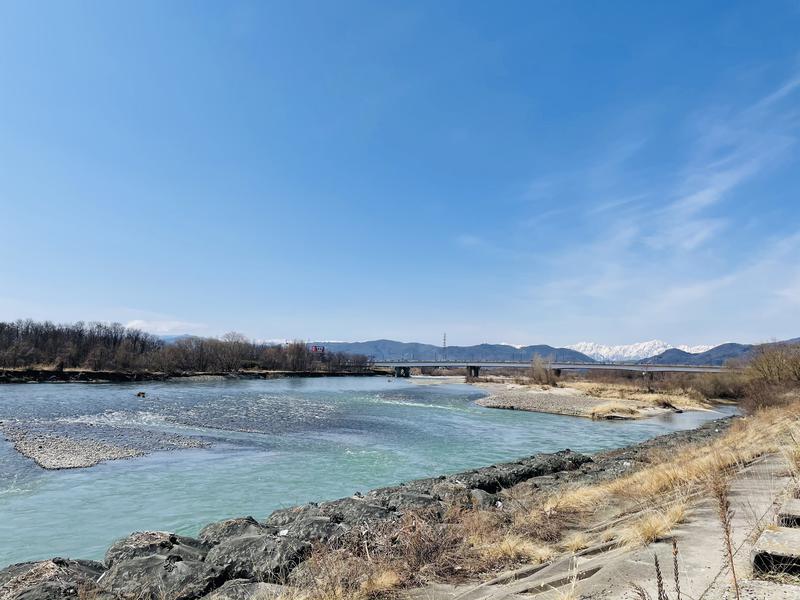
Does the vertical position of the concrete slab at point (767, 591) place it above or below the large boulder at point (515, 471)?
above

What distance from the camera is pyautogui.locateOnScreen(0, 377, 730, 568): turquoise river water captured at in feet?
46.4

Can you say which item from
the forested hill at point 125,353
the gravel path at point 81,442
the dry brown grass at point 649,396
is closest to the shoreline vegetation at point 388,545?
the gravel path at point 81,442

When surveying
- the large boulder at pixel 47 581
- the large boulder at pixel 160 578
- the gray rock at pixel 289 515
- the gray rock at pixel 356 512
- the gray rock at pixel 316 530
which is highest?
the large boulder at pixel 47 581

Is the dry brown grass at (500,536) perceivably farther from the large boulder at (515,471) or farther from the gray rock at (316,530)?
the large boulder at (515,471)

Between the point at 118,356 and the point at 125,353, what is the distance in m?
3.66

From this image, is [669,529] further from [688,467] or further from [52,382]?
[52,382]

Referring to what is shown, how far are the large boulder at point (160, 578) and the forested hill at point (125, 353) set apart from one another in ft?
352

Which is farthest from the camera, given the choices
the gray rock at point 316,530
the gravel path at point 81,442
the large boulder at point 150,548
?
the gravel path at point 81,442

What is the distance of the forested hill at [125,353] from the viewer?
110 meters

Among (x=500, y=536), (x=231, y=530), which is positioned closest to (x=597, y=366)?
(x=500, y=536)

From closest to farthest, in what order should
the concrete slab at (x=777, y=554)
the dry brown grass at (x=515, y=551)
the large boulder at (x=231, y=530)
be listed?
the concrete slab at (x=777, y=554), the dry brown grass at (x=515, y=551), the large boulder at (x=231, y=530)

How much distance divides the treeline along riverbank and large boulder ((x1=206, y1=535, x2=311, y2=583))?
9494 centimetres

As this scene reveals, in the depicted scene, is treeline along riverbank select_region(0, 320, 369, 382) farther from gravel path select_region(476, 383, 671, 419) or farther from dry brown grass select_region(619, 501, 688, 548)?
dry brown grass select_region(619, 501, 688, 548)

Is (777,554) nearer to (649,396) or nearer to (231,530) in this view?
(231,530)
